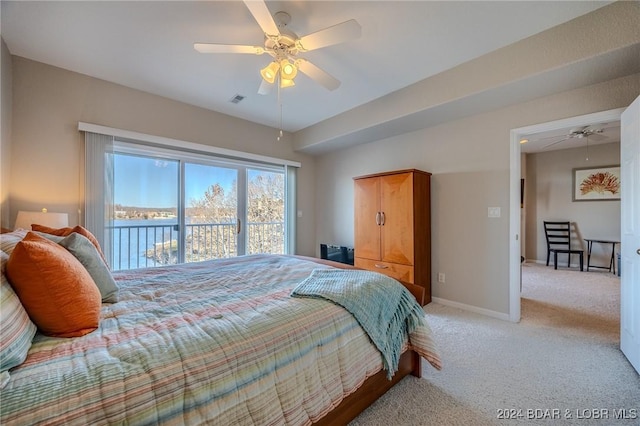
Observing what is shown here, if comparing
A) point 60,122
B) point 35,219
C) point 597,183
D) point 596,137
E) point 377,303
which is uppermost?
point 596,137

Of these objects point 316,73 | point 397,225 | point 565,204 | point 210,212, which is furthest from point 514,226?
point 565,204

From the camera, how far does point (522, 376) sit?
185 cm

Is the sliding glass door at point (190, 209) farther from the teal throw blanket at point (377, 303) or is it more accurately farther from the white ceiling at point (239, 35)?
the teal throw blanket at point (377, 303)

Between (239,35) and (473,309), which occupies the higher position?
(239,35)

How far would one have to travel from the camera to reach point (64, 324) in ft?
3.24

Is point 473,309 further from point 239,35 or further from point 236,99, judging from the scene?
point 236,99

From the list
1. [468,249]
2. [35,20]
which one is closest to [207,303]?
[35,20]

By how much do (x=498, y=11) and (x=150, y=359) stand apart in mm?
2893

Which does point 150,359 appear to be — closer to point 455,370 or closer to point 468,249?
point 455,370

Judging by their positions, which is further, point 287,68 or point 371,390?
point 287,68

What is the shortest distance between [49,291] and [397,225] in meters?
3.08

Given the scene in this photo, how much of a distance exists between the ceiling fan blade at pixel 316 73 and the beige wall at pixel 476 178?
6.08ft

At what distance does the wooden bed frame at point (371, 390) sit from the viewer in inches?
53.1

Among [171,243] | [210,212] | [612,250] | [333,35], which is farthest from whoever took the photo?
[612,250]
